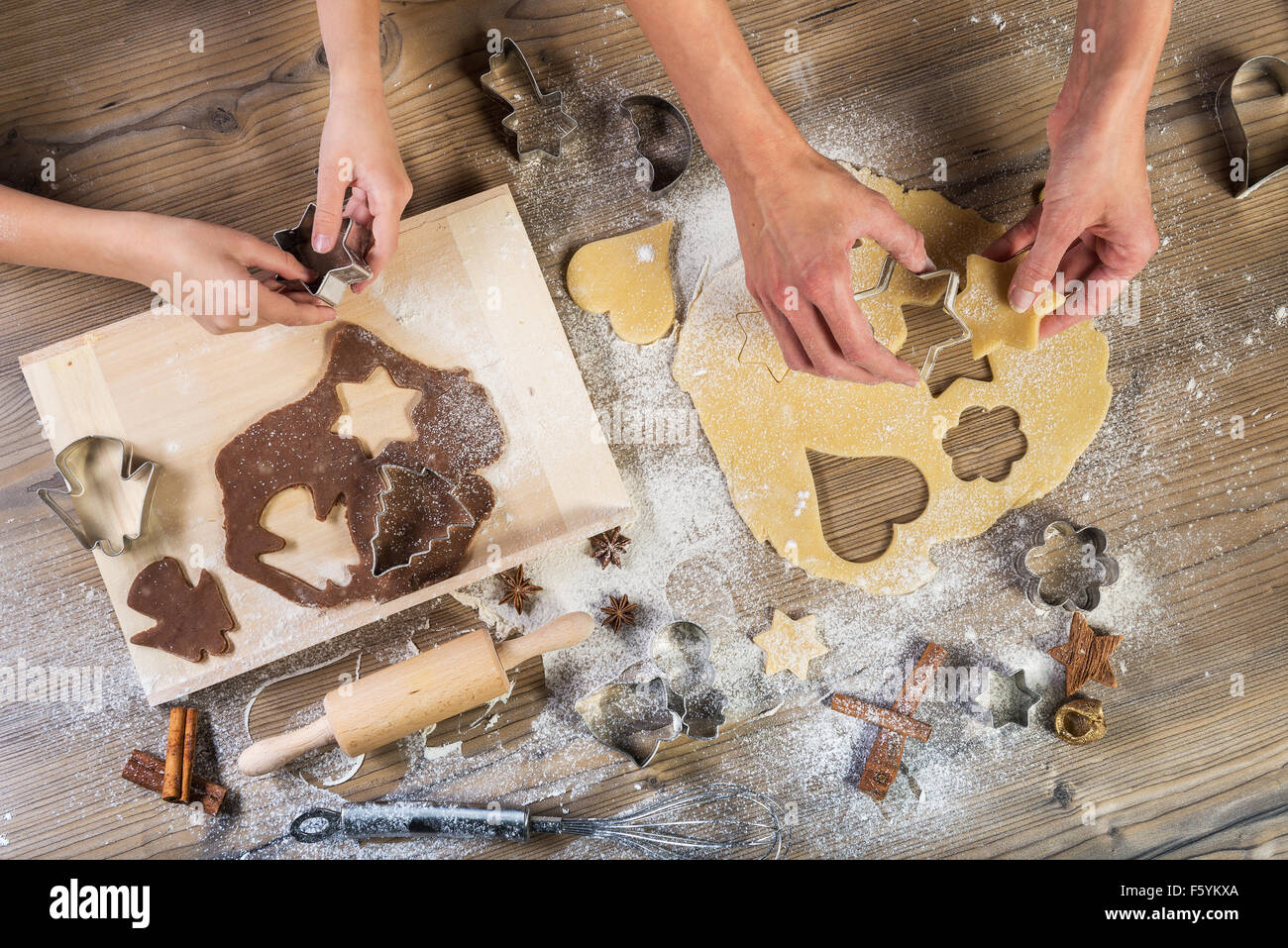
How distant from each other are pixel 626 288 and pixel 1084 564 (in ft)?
2.65

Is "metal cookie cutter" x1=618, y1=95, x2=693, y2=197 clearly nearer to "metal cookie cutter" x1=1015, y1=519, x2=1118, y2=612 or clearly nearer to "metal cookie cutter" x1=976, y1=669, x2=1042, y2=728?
"metal cookie cutter" x1=1015, y1=519, x2=1118, y2=612

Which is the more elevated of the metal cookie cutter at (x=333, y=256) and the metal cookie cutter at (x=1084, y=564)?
the metal cookie cutter at (x=333, y=256)

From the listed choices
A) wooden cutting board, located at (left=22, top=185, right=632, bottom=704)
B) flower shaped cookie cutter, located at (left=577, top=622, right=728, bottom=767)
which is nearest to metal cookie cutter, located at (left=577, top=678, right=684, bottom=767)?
flower shaped cookie cutter, located at (left=577, top=622, right=728, bottom=767)

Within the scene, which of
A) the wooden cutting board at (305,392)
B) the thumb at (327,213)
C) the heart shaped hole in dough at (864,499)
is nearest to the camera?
the thumb at (327,213)

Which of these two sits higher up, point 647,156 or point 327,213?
point 647,156

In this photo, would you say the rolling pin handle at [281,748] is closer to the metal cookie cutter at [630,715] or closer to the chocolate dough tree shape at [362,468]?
the chocolate dough tree shape at [362,468]

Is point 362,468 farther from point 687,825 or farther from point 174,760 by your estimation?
point 687,825

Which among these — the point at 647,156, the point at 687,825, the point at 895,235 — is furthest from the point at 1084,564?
the point at 647,156

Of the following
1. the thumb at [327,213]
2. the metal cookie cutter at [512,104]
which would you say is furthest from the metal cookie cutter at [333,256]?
the metal cookie cutter at [512,104]

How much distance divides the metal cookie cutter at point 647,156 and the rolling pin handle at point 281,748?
91 cm

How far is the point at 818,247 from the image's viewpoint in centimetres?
102

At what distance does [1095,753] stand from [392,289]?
48.8 inches

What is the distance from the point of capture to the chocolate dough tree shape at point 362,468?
42.8 inches

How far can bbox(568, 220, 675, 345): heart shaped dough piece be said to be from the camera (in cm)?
118
